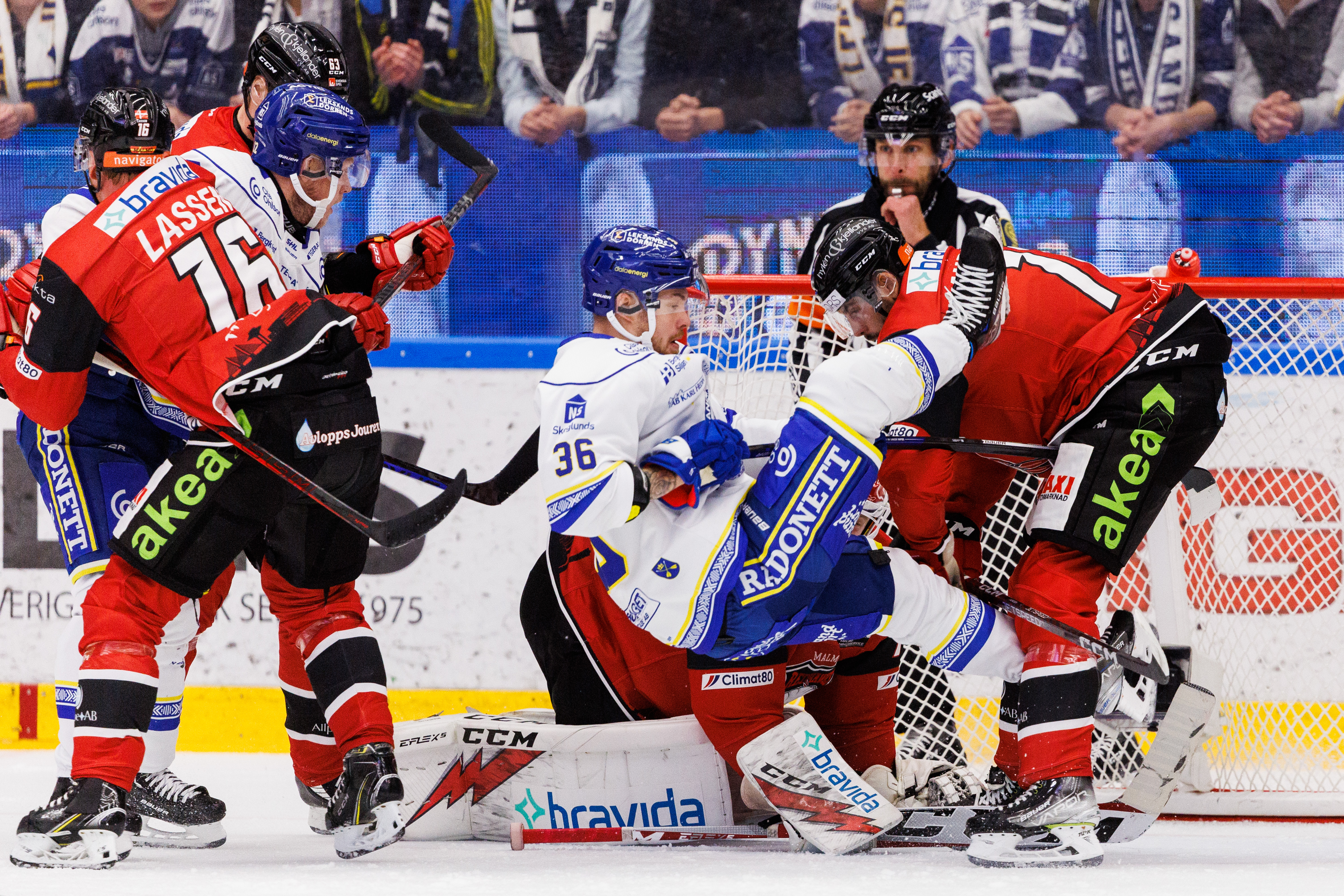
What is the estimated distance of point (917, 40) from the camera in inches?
204

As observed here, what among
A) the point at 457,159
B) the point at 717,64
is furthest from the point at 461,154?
the point at 717,64

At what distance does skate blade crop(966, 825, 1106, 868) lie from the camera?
7.18 ft

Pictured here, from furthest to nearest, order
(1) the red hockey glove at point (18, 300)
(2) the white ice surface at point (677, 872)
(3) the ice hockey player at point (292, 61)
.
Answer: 1. (3) the ice hockey player at point (292, 61)
2. (1) the red hockey glove at point (18, 300)
3. (2) the white ice surface at point (677, 872)

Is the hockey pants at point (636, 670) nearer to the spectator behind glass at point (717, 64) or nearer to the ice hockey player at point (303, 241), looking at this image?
the ice hockey player at point (303, 241)

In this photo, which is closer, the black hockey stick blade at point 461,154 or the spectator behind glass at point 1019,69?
the black hockey stick blade at point 461,154

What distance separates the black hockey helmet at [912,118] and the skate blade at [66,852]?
2.03 metres

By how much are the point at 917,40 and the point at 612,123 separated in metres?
1.16

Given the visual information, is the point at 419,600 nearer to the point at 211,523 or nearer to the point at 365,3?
the point at 211,523

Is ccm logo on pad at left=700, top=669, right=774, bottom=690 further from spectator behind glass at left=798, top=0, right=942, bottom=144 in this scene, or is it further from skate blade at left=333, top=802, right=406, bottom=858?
spectator behind glass at left=798, top=0, right=942, bottom=144

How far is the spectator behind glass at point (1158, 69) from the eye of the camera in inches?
202

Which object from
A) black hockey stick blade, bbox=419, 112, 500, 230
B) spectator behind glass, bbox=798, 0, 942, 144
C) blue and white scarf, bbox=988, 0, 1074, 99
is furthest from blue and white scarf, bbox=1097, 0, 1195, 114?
black hockey stick blade, bbox=419, 112, 500, 230

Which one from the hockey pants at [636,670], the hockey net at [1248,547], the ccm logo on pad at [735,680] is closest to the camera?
the ccm logo on pad at [735,680]

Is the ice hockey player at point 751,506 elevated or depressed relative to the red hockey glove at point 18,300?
depressed

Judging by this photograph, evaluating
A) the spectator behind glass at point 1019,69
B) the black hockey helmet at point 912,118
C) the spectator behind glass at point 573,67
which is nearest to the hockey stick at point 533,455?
the black hockey helmet at point 912,118
